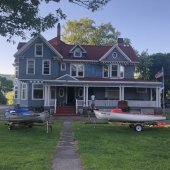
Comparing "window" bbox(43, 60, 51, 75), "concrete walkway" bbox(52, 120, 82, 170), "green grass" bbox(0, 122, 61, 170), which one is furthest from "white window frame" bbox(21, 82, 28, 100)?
"concrete walkway" bbox(52, 120, 82, 170)

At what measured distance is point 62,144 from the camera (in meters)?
16.7

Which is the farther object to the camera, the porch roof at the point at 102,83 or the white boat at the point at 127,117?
the porch roof at the point at 102,83

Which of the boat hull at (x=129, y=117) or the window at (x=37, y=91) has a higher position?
the window at (x=37, y=91)

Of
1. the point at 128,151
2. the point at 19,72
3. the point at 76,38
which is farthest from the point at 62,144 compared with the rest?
the point at 76,38

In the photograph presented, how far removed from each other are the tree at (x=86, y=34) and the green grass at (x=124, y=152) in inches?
2079

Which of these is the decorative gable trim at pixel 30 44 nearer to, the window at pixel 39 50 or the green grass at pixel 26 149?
the window at pixel 39 50

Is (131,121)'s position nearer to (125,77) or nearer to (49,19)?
(49,19)

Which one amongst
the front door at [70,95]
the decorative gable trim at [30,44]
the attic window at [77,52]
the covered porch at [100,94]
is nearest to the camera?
the covered porch at [100,94]

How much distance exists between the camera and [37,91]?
4222 cm

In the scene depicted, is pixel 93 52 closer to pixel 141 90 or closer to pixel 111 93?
pixel 111 93

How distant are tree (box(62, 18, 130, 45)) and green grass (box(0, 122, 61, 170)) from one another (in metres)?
51.1

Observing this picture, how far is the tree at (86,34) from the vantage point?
7200 centimetres

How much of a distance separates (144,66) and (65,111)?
33709mm

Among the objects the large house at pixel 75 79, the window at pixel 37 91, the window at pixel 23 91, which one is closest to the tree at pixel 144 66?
the large house at pixel 75 79
